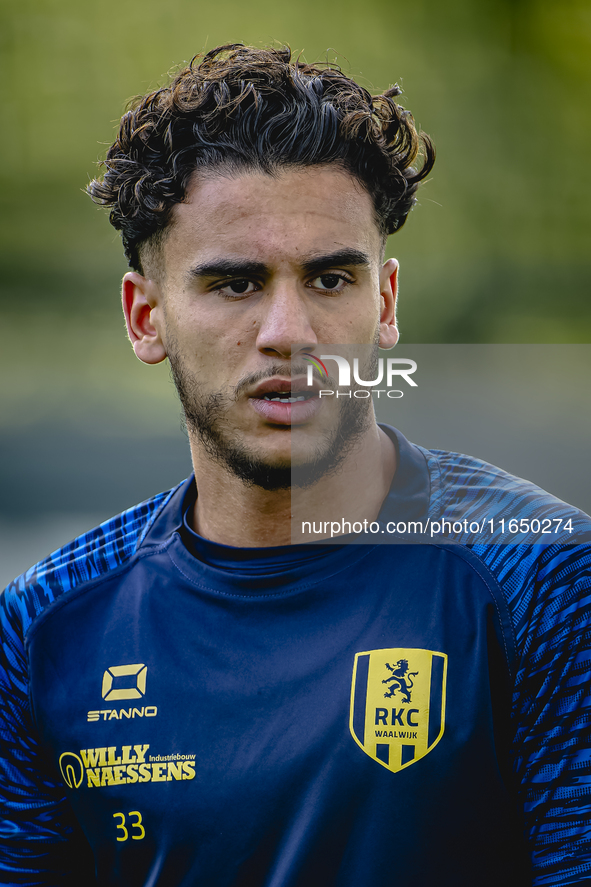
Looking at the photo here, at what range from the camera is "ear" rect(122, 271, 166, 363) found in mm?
1386

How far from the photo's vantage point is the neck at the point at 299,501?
4.21 feet

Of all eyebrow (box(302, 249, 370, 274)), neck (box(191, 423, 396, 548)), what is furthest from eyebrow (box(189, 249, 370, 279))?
neck (box(191, 423, 396, 548))

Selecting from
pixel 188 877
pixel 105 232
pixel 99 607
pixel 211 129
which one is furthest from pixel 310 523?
pixel 105 232

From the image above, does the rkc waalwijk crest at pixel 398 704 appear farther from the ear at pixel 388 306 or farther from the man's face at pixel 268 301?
the ear at pixel 388 306

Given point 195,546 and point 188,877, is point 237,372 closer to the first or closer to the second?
point 195,546

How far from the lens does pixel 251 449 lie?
1243 mm

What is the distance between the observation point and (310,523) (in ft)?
4.19

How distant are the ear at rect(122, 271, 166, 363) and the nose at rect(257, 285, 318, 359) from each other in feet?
0.86

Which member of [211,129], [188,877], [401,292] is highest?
[401,292]

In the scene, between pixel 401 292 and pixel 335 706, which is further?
pixel 401 292

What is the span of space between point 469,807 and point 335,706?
0.22 m

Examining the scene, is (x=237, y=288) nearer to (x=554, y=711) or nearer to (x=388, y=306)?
(x=388, y=306)

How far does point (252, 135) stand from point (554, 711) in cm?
98

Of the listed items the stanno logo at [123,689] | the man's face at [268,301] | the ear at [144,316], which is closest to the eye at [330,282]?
the man's face at [268,301]
